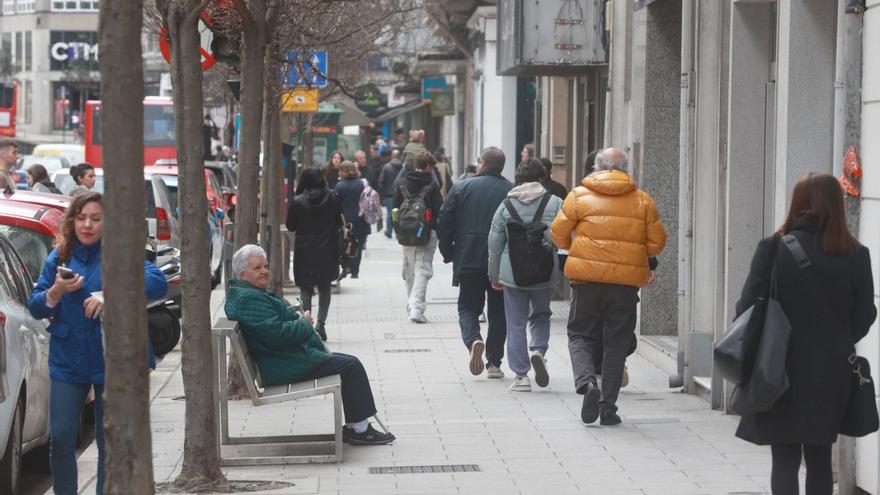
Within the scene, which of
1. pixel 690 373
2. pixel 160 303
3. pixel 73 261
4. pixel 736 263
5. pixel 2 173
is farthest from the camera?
pixel 2 173

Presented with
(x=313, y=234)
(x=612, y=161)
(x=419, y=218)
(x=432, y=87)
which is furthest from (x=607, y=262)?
(x=432, y=87)

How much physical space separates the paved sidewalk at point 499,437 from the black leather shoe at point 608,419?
0.20ft

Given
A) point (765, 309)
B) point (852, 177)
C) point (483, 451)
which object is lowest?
point (483, 451)

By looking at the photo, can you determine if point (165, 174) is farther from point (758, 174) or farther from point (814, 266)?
point (814, 266)

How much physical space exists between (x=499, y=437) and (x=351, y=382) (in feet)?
3.54

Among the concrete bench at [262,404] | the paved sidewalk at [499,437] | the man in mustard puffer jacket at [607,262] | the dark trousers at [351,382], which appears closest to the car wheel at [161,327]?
the concrete bench at [262,404]

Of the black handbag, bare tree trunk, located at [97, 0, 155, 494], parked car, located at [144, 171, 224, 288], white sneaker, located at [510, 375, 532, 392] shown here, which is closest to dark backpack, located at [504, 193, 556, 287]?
white sneaker, located at [510, 375, 532, 392]

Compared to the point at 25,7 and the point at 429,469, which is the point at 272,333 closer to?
the point at 429,469

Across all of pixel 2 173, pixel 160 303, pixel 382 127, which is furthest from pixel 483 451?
pixel 382 127

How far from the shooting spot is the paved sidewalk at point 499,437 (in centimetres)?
835

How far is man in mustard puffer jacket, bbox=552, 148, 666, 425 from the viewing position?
10055 mm

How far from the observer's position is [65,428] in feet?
23.6

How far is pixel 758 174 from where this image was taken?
35.2 feet

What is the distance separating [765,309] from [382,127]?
9161 centimetres
